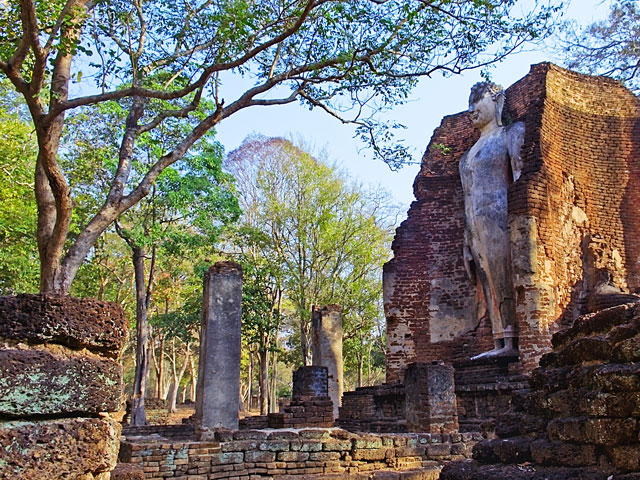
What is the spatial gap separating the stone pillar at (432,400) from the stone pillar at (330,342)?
7329 millimetres

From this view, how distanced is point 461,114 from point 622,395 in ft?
42.4

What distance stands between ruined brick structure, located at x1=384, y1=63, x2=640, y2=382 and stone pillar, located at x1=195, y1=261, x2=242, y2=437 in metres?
4.84

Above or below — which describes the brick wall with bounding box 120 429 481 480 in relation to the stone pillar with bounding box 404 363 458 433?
below

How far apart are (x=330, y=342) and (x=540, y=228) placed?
24.6ft

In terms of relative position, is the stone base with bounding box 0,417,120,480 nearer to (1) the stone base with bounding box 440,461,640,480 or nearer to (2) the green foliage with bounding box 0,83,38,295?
(1) the stone base with bounding box 440,461,640,480

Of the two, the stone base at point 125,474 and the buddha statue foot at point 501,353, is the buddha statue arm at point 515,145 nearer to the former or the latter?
the buddha statue foot at point 501,353

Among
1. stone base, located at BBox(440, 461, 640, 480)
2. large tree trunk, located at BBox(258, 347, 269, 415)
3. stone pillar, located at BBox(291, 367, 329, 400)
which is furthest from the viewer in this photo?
large tree trunk, located at BBox(258, 347, 269, 415)

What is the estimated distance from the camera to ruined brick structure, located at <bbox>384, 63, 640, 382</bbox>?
1143cm

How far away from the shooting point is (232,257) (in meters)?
21.5

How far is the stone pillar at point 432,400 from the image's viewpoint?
9.17m

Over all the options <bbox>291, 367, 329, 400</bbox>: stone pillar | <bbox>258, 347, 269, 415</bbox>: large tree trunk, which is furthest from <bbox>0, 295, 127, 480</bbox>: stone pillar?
<bbox>258, 347, 269, 415</bbox>: large tree trunk

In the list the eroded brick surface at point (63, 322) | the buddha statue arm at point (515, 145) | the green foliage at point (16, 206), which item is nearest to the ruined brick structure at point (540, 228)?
the buddha statue arm at point (515, 145)

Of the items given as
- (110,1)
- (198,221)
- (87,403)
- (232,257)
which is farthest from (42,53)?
(232,257)

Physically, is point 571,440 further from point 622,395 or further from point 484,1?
point 484,1
